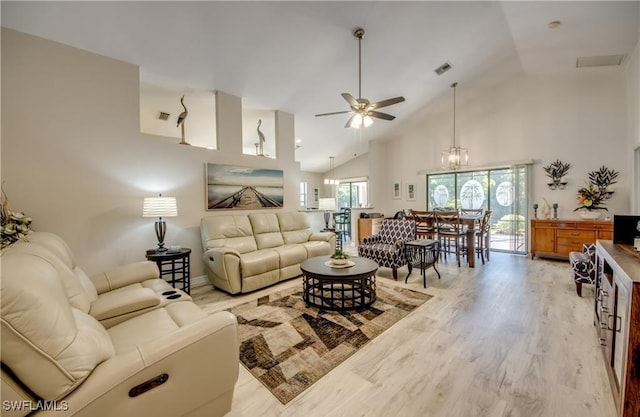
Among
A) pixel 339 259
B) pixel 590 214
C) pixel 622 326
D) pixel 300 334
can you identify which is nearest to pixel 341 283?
pixel 339 259

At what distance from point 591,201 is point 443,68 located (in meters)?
3.77

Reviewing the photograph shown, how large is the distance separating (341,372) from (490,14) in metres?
5.04

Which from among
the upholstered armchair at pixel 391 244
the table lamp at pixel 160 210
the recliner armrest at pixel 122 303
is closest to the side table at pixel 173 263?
the table lamp at pixel 160 210

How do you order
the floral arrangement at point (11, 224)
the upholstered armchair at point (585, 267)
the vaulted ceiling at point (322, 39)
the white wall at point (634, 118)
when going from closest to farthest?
the floral arrangement at point (11, 224) < the vaulted ceiling at point (322, 39) < the upholstered armchair at point (585, 267) < the white wall at point (634, 118)

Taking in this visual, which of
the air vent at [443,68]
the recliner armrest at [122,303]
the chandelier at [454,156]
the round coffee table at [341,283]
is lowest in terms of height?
the round coffee table at [341,283]

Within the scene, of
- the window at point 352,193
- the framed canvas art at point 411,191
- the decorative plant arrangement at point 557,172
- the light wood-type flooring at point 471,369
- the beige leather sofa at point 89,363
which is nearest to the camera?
the beige leather sofa at point 89,363

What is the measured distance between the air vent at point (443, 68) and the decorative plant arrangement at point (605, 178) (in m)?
3.52

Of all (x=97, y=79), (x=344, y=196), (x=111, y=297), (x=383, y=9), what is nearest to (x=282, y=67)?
(x=383, y=9)

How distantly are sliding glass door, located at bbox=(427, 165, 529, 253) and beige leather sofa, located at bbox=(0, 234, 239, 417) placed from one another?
6.72m

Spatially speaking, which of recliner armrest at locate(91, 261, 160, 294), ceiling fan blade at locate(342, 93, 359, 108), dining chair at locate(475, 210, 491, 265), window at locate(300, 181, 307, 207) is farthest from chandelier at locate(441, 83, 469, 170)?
recliner armrest at locate(91, 261, 160, 294)

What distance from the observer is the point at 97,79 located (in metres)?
3.18

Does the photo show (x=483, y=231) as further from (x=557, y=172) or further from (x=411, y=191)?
(x=411, y=191)

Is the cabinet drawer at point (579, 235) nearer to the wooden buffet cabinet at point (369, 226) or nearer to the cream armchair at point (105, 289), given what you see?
the wooden buffet cabinet at point (369, 226)

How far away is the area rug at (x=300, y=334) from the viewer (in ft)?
6.42
